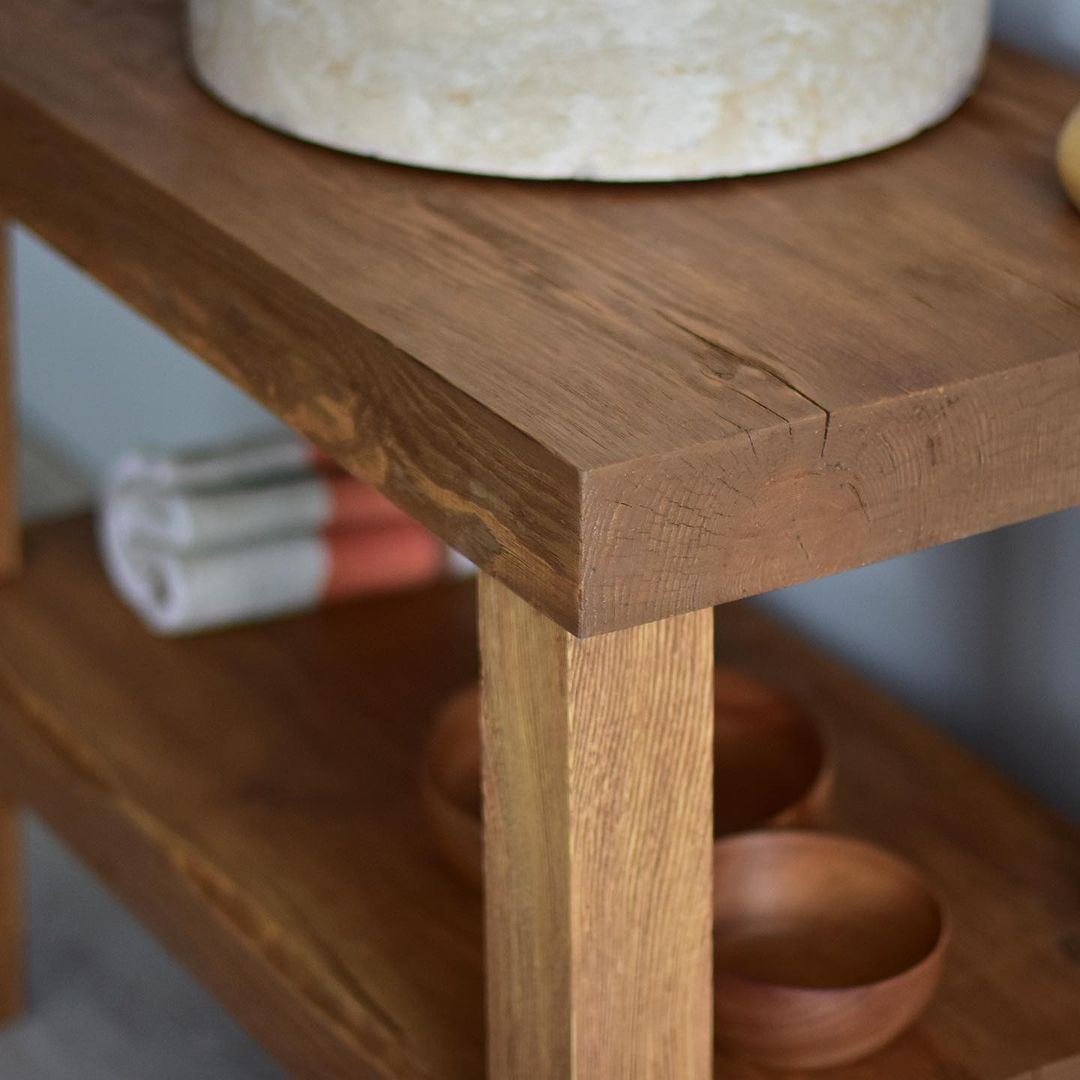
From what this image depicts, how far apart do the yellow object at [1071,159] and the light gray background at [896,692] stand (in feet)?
0.85

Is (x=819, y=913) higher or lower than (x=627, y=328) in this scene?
lower

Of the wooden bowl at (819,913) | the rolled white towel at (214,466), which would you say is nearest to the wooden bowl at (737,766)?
the wooden bowl at (819,913)

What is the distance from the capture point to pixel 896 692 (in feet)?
4.24

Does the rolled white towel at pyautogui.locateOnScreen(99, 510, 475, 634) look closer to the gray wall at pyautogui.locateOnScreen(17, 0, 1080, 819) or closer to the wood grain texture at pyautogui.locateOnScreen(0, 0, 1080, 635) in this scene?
the gray wall at pyautogui.locateOnScreen(17, 0, 1080, 819)

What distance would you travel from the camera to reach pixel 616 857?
72 centimetres

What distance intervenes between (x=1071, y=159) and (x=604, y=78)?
0.69ft

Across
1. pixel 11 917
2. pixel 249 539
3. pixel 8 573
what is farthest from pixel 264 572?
pixel 11 917

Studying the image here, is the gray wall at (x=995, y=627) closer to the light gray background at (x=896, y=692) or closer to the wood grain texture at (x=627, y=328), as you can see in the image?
the light gray background at (x=896, y=692)

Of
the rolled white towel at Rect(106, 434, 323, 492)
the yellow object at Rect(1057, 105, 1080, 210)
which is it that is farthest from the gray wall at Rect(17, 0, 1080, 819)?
the rolled white towel at Rect(106, 434, 323, 492)

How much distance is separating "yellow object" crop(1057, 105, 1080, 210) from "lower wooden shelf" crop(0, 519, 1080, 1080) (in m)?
0.41

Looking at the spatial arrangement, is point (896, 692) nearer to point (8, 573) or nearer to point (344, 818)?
point (344, 818)

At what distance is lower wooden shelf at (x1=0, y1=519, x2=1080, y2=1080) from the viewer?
947 mm

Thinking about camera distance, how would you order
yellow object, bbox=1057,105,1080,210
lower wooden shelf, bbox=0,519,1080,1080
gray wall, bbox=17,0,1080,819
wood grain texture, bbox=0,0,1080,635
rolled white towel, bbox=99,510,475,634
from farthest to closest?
1. rolled white towel, bbox=99,510,475,634
2. gray wall, bbox=17,0,1080,819
3. lower wooden shelf, bbox=0,519,1080,1080
4. yellow object, bbox=1057,105,1080,210
5. wood grain texture, bbox=0,0,1080,635

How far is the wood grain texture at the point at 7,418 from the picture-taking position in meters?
1.22
